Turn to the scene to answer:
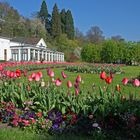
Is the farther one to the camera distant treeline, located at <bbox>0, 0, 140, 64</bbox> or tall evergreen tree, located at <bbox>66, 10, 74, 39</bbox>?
tall evergreen tree, located at <bbox>66, 10, 74, 39</bbox>

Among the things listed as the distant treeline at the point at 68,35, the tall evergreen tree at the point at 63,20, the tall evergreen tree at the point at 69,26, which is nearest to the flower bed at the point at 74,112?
the distant treeline at the point at 68,35

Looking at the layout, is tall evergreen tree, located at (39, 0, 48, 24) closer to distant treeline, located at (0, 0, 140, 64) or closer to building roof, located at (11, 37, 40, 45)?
distant treeline, located at (0, 0, 140, 64)

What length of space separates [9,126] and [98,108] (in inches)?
73.4

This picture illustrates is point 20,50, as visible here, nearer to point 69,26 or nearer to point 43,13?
point 69,26

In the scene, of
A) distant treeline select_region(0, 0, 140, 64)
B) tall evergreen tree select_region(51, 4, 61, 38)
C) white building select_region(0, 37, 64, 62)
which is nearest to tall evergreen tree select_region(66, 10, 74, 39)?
distant treeline select_region(0, 0, 140, 64)

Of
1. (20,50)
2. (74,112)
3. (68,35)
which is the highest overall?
(68,35)

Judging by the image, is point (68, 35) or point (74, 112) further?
point (68, 35)

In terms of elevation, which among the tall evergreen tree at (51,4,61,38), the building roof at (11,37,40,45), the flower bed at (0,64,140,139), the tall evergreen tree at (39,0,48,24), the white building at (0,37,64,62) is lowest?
the flower bed at (0,64,140,139)

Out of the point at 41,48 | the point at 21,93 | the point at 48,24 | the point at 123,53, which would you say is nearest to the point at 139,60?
the point at 123,53

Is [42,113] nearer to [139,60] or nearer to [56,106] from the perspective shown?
[56,106]

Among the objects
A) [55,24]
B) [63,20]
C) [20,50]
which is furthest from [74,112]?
[63,20]

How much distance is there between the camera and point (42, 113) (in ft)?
23.1

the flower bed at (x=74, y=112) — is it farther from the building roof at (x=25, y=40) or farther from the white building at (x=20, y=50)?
the building roof at (x=25, y=40)

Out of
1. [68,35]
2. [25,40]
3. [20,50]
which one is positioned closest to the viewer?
[20,50]
